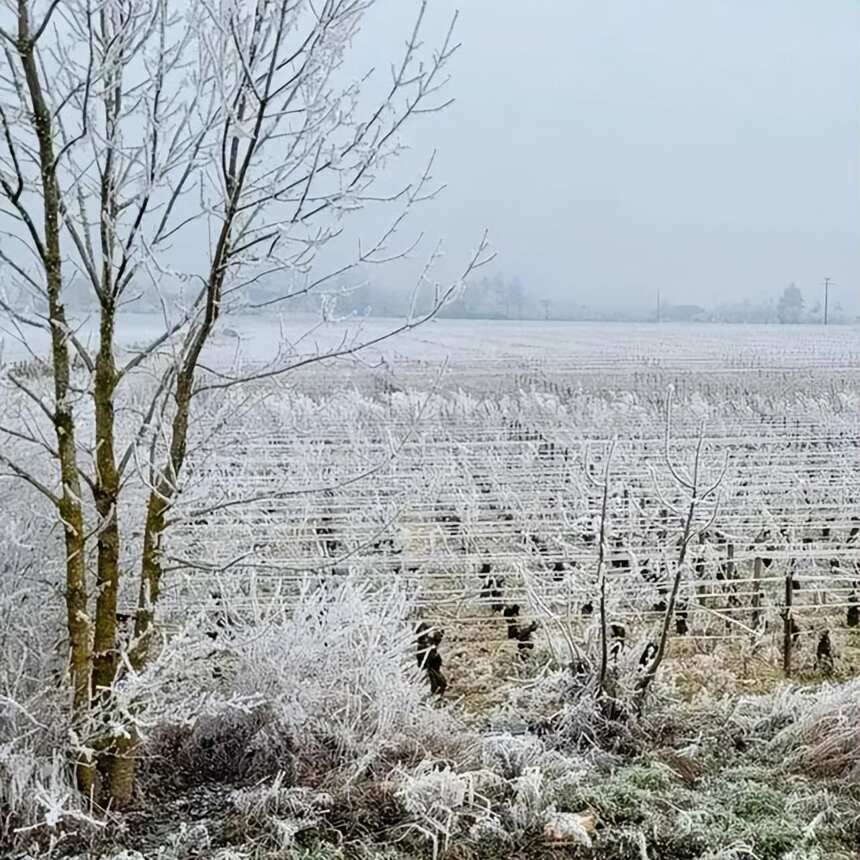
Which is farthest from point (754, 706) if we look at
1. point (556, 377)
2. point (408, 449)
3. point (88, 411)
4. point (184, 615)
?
point (556, 377)

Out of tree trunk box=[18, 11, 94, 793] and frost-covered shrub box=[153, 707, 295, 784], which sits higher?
tree trunk box=[18, 11, 94, 793]

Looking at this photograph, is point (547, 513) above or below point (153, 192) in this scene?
below

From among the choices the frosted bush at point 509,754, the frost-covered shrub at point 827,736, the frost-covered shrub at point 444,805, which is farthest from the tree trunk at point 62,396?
the frost-covered shrub at point 827,736

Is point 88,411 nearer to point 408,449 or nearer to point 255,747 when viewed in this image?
point 255,747

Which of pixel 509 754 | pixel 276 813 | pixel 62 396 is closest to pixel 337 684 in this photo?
pixel 276 813

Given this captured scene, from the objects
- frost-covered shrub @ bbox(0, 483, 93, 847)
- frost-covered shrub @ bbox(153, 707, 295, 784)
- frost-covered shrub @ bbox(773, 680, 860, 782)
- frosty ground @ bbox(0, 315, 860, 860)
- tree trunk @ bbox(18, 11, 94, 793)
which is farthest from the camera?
frost-covered shrub @ bbox(773, 680, 860, 782)

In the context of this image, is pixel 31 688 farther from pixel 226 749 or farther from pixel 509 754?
pixel 509 754

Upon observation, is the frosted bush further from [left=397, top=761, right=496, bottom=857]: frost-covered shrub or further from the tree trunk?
the tree trunk

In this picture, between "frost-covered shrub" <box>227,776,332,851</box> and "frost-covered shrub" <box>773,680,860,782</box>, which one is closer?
"frost-covered shrub" <box>227,776,332,851</box>

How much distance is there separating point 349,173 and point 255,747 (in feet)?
7.12

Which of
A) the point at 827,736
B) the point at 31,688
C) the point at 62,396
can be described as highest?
the point at 62,396

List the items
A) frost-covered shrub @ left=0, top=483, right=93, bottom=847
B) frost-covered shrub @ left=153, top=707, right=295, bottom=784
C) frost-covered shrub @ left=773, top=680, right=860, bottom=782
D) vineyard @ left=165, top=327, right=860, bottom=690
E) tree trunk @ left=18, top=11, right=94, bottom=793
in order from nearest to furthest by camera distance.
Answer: tree trunk @ left=18, top=11, right=94, bottom=793 < frost-covered shrub @ left=0, top=483, right=93, bottom=847 < frost-covered shrub @ left=153, top=707, right=295, bottom=784 < frost-covered shrub @ left=773, top=680, right=860, bottom=782 < vineyard @ left=165, top=327, right=860, bottom=690

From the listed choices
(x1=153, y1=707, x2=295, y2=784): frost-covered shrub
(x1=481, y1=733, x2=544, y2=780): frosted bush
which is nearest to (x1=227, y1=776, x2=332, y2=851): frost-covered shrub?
(x1=153, y1=707, x2=295, y2=784): frost-covered shrub

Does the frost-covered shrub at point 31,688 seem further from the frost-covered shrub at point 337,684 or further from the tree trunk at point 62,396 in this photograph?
the frost-covered shrub at point 337,684
